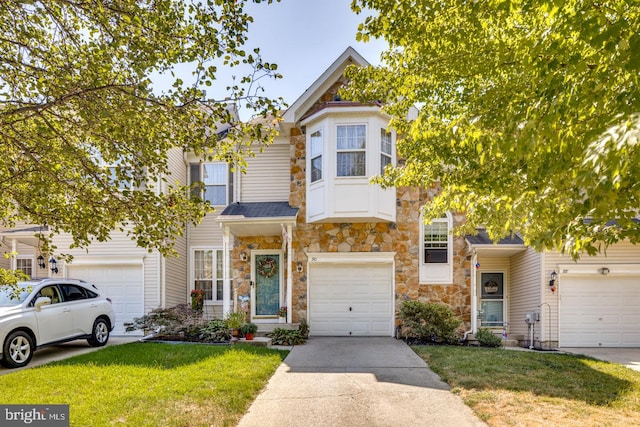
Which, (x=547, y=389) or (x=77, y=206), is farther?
(x=547, y=389)

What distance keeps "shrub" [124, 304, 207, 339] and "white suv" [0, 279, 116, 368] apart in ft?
3.46

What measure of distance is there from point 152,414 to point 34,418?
1336mm

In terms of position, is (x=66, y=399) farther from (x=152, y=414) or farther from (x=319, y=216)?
(x=319, y=216)

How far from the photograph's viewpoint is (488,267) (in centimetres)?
1451

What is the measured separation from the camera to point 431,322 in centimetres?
1165

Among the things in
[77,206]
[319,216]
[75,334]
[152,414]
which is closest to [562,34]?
[77,206]

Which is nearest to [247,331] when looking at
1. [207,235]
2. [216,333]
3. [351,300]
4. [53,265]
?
[216,333]

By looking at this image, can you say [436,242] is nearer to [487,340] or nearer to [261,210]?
[487,340]

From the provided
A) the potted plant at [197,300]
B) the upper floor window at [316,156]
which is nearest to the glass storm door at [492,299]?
the upper floor window at [316,156]

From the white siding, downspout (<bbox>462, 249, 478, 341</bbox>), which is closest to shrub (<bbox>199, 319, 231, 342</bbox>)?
downspout (<bbox>462, 249, 478, 341</bbox>)

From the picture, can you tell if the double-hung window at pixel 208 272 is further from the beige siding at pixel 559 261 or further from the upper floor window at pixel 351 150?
the beige siding at pixel 559 261

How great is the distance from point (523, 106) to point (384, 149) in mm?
8077

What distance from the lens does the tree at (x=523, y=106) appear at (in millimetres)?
3268

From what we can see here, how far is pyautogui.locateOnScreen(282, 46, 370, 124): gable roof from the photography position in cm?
1280
